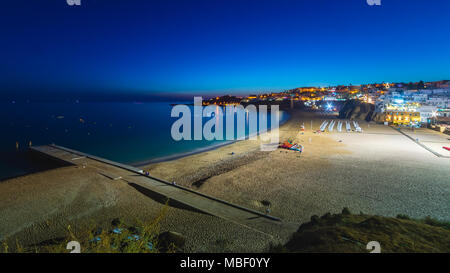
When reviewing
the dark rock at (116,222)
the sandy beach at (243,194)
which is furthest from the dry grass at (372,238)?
the dark rock at (116,222)

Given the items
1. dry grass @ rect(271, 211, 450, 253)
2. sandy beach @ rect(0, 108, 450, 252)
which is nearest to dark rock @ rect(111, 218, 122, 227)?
sandy beach @ rect(0, 108, 450, 252)

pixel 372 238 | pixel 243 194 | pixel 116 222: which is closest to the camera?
pixel 372 238

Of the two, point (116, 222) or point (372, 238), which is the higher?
point (372, 238)

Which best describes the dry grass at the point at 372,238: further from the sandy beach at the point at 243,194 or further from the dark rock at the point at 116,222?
the dark rock at the point at 116,222

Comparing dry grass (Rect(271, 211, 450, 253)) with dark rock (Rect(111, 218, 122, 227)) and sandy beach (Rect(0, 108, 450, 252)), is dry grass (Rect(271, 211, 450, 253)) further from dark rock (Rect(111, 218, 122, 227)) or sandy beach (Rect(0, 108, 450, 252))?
dark rock (Rect(111, 218, 122, 227))

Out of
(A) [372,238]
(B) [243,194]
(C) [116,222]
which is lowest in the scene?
(B) [243,194]

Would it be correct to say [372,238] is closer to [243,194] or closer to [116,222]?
[243,194]

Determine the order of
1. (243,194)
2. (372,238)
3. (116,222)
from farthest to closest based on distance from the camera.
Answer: (243,194) < (116,222) < (372,238)

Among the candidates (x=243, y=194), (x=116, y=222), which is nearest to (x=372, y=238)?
(x=243, y=194)

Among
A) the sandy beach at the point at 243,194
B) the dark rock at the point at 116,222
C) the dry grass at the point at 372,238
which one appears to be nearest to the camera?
the dry grass at the point at 372,238
